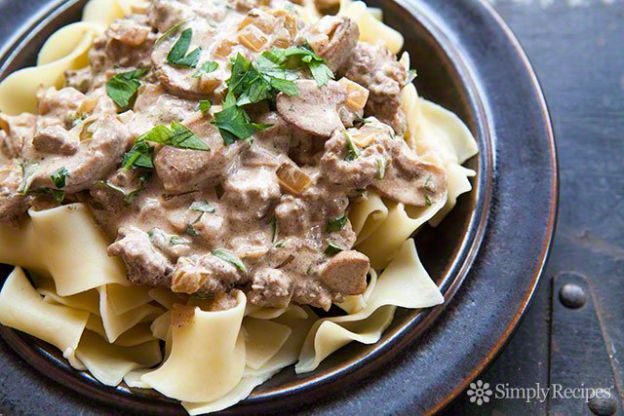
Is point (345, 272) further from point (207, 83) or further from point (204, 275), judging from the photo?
point (207, 83)

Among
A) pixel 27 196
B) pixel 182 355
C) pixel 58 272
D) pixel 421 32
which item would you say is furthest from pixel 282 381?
pixel 421 32

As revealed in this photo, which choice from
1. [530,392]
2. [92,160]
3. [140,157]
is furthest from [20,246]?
[530,392]

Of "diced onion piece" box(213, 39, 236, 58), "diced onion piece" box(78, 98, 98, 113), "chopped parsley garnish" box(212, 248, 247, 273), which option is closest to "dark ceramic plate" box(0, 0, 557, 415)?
"chopped parsley garnish" box(212, 248, 247, 273)


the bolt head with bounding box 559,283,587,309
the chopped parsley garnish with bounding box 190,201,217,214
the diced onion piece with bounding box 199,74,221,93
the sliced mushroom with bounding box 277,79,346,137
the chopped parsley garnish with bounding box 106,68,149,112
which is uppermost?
the diced onion piece with bounding box 199,74,221,93

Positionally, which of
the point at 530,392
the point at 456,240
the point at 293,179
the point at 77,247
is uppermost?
the point at 293,179

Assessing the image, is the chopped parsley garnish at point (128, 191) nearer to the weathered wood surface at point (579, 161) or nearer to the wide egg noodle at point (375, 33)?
the wide egg noodle at point (375, 33)

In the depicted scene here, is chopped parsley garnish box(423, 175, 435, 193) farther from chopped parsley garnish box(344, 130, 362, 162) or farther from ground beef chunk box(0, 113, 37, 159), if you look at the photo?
ground beef chunk box(0, 113, 37, 159)

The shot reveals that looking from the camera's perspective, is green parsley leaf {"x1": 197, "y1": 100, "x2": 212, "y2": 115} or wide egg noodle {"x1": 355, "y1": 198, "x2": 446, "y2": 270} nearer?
green parsley leaf {"x1": 197, "y1": 100, "x2": 212, "y2": 115}
